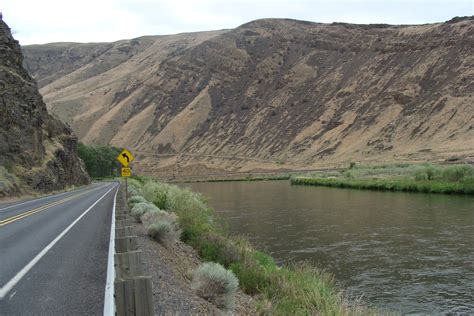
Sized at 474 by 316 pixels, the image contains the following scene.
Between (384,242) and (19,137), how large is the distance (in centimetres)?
2994

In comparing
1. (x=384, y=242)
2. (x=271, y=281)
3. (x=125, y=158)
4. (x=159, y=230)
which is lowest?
(x=384, y=242)

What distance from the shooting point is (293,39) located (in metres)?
118

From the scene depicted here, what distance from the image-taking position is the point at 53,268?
27.2 ft

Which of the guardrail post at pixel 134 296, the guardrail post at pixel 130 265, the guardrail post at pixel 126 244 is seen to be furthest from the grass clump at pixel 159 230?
the guardrail post at pixel 134 296

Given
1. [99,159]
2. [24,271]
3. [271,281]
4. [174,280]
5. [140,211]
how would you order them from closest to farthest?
[24,271] < [174,280] < [271,281] < [140,211] < [99,159]

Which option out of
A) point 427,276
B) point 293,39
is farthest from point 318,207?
point 293,39

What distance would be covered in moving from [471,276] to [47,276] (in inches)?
466

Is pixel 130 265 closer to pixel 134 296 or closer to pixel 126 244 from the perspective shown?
pixel 134 296

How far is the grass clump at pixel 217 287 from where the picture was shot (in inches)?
328

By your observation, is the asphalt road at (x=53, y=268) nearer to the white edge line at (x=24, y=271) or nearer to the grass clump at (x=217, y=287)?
the white edge line at (x=24, y=271)

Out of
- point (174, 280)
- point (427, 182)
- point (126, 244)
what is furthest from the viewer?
point (427, 182)

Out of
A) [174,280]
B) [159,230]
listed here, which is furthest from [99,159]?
[174,280]

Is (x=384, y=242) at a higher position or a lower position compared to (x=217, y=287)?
lower

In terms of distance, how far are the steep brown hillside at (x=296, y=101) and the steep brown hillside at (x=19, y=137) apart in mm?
46805
